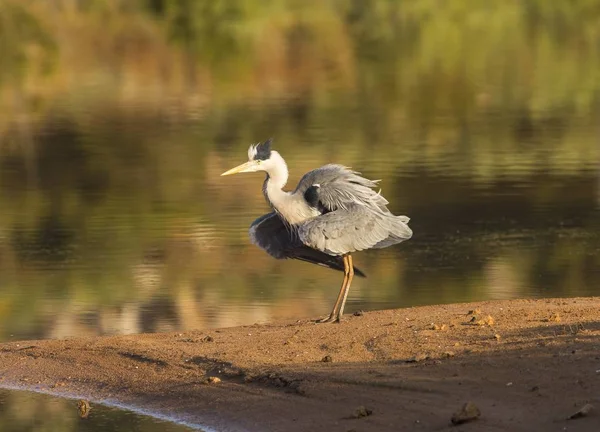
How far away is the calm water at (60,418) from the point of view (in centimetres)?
886

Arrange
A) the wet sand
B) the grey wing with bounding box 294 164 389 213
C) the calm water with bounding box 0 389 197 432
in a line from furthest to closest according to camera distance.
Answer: the grey wing with bounding box 294 164 389 213 → the calm water with bounding box 0 389 197 432 → the wet sand

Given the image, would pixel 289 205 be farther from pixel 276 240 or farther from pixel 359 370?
pixel 359 370

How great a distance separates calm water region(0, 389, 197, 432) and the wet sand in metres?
0.13

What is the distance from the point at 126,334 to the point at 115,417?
2620 mm

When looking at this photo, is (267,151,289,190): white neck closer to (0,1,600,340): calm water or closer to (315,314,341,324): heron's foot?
(315,314,341,324): heron's foot

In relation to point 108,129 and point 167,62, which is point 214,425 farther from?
point 167,62

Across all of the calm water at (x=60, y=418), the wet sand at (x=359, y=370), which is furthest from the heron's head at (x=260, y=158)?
the calm water at (x=60, y=418)

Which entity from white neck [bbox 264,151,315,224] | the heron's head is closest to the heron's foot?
white neck [bbox 264,151,315,224]

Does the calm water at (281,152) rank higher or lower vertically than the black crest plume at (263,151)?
lower

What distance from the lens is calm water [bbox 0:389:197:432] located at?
886cm

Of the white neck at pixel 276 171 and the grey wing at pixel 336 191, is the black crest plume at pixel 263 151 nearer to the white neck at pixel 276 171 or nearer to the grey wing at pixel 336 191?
the white neck at pixel 276 171

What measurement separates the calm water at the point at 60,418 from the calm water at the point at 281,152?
7.99ft

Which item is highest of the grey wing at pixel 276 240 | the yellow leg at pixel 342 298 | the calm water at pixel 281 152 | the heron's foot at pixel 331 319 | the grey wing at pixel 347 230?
the grey wing at pixel 347 230

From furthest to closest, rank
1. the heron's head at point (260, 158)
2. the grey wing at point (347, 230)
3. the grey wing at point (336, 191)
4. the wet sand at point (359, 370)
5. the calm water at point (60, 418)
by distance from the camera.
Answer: the heron's head at point (260, 158) → the grey wing at point (336, 191) → the grey wing at point (347, 230) → the calm water at point (60, 418) → the wet sand at point (359, 370)
